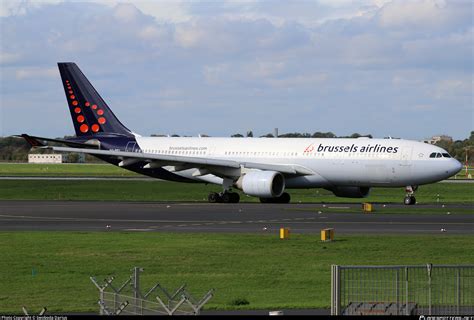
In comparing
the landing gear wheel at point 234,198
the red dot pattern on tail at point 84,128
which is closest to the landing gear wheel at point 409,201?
the landing gear wheel at point 234,198

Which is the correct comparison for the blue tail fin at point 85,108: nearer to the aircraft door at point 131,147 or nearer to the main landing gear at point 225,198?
the aircraft door at point 131,147

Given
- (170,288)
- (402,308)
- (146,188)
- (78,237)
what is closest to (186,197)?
(146,188)

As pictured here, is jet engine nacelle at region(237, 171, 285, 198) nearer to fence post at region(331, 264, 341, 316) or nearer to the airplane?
the airplane

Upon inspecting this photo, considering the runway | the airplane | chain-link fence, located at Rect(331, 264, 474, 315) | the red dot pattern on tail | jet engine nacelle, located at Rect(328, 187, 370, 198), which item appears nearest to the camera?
chain-link fence, located at Rect(331, 264, 474, 315)

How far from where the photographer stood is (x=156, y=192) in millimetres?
79000

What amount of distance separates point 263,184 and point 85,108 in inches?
684

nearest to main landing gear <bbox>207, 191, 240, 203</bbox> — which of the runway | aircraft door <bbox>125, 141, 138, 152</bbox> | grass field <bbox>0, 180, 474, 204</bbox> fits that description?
the runway

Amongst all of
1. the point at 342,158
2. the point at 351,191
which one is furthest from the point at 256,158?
the point at 342,158

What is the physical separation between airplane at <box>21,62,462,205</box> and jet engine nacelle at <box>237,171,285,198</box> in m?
0.02

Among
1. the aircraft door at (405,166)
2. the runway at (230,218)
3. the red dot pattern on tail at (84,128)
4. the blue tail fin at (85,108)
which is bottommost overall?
the runway at (230,218)

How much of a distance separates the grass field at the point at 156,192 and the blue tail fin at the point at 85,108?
16.2 feet

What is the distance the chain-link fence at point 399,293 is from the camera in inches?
741

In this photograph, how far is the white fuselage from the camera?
6062 centimetres

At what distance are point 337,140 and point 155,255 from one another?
33085mm
